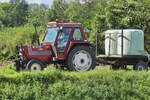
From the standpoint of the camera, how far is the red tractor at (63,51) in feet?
38.9

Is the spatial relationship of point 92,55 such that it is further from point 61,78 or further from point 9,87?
point 9,87

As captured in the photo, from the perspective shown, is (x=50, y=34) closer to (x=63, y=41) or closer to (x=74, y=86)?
(x=63, y=41)

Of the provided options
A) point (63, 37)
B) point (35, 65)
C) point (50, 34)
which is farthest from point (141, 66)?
point (35, 65)

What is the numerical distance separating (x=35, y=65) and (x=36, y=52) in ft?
2.40

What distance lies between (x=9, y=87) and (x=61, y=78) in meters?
1.66

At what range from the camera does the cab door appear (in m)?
12.2

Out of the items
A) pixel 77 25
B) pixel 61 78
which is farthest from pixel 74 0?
pixel 61 78

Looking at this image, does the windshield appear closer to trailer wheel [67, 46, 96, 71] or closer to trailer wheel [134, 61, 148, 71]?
trailer wheel [67, 46, 96, 71]

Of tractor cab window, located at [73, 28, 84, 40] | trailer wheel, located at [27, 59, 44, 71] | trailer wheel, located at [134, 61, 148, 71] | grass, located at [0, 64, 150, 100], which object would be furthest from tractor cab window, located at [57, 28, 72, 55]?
trailer wheel, located at [134, 61, 148, 71]

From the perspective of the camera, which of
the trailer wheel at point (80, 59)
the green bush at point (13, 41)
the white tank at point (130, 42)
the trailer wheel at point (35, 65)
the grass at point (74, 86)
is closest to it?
the grass at point (74, 86)

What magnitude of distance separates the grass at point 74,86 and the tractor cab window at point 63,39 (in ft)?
7.08

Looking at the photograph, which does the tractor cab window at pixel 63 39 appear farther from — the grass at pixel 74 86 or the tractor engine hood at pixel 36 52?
the grass at pixel 74 86

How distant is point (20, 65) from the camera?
11789 mm

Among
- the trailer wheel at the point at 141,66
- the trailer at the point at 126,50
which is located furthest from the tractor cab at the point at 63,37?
the trailer wheel at the point at 141,66
